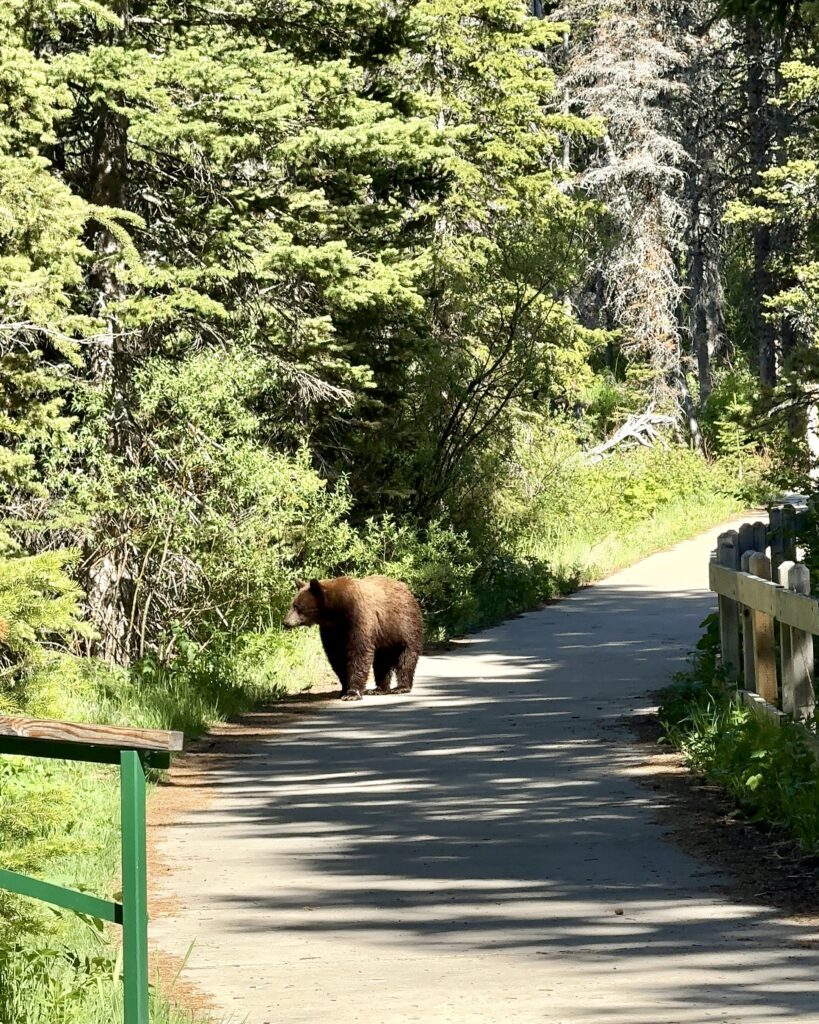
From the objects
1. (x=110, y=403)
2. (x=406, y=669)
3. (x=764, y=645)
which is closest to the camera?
(x=764, y=645)

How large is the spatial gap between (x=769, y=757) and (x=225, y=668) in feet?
25.6

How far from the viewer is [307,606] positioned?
55.0 feet

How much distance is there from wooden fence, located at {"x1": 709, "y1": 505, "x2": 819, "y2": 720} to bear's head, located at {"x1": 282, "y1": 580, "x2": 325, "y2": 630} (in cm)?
415

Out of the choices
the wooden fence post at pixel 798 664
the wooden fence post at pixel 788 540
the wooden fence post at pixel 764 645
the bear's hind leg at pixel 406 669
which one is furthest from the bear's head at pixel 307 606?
the wooden fence post at pixel 798 664

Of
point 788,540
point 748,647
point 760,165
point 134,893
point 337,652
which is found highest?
point 760,165

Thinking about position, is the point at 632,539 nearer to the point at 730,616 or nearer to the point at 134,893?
the point at 730,616

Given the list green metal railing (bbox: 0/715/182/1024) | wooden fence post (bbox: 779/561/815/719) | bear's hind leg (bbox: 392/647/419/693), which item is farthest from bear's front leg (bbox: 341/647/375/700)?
green metal railing (bbox: 0/715/182/1024)

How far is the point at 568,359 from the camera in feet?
110

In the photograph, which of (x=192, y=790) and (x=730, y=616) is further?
(x=730, y=616)

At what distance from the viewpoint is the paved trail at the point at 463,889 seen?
6574mm

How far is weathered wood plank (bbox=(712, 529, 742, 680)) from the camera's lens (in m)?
13.2

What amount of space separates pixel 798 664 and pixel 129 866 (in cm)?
638

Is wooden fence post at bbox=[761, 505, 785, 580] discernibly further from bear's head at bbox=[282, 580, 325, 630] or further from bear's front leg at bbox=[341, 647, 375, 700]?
bear's head at bbox=[282, 580, 325, 630]

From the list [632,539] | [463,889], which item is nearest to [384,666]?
[463,889]
